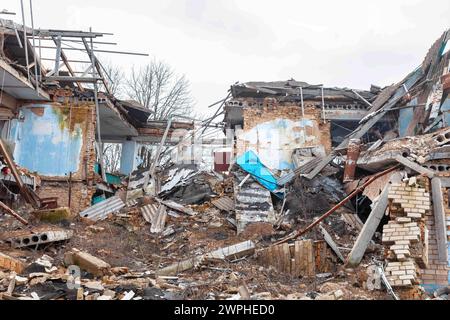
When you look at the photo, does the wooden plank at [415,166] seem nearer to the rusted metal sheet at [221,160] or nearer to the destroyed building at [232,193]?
the destroyed building at [232,193]

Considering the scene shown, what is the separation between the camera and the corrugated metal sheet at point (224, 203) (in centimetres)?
1225

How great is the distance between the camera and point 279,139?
48.5ft

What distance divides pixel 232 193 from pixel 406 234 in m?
6.93

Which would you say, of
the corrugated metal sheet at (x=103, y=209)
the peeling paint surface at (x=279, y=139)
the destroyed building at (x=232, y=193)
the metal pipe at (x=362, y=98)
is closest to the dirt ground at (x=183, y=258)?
the destroyed building at (x=232, y=193)

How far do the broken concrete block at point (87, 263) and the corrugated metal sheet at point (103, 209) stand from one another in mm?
4832

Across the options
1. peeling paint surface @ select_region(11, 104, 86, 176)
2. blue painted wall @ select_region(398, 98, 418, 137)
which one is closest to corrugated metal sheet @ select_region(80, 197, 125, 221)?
peeling paint surface @ select_region(11, 104, 86, 176)

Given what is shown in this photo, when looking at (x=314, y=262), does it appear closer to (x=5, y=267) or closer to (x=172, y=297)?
(x=172, y=297)

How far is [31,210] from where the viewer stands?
38.1 feet

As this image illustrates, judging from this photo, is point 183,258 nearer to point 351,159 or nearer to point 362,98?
point 351,159

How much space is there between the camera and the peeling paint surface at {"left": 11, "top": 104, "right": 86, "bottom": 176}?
13742 mm

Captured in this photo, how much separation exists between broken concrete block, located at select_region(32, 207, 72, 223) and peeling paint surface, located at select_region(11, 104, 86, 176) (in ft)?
9.28

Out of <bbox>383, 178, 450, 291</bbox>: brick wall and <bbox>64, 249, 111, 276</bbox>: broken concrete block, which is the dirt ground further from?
<bbox>383, 178, 450, 291</bbox>: brick wall

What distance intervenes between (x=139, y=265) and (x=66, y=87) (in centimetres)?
787

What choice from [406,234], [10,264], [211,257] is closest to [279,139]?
[211,257]
